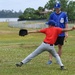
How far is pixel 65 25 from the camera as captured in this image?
11.1 metres

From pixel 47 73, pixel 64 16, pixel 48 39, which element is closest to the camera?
pixel 47 73

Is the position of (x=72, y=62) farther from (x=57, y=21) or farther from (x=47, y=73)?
(x=47, y=73)

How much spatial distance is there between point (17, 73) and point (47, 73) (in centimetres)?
78

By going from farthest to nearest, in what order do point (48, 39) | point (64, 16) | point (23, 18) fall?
point (23, 18) → point (64, 16) → point (48, 39)

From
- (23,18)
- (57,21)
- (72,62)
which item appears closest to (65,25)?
(57,21)

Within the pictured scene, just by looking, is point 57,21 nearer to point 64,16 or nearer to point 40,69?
point 64,16

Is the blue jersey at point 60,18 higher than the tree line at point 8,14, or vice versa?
the blue jersey at point 60,18

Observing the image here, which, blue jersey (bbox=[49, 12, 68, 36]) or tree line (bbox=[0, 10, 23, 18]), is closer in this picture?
blue jersey (bbox=[49, 12, 68, 36])

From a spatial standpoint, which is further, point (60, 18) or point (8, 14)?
point (8, 14)

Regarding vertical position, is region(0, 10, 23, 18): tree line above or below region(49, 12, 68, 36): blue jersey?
below

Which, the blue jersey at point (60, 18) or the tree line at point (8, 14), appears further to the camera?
the tree line at point (8, 14)

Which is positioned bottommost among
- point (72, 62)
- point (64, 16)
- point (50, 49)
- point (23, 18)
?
point (23, 18)

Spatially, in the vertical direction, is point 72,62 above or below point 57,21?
below

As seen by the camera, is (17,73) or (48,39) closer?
(17,73)
